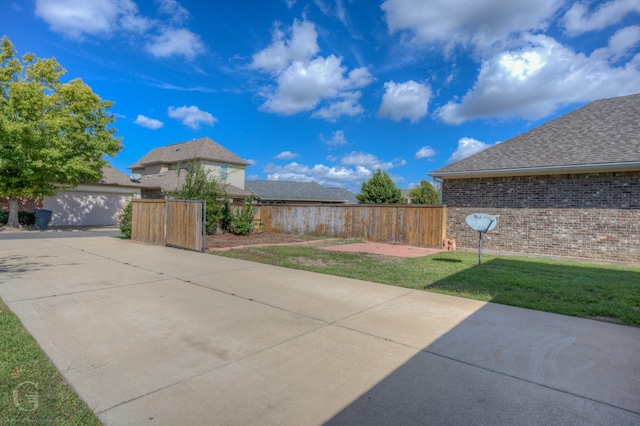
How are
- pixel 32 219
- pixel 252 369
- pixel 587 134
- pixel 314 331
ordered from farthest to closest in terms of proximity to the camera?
1. pixel 32 219
2. pixel 587 134
3. pixel 314 331
4. pixel 252 369

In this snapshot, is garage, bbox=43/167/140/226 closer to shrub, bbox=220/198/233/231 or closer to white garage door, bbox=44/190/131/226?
white garage door, bbox=44/190/131/226

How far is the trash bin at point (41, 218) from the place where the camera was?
19953 mm

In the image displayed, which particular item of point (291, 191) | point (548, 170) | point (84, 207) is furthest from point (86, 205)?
point (548, 170)

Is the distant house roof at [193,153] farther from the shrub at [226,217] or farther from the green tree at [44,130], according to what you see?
the shrub at [226,217]

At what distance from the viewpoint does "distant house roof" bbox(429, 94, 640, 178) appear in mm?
10742

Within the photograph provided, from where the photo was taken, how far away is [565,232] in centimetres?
1153

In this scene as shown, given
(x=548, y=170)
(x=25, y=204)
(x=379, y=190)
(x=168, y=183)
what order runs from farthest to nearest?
(x=379, y=190) → (x=168, y=183) → (x=25, y=204) → (x=548, y=170)

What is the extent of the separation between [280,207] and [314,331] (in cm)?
1530

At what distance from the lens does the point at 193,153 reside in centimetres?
2977

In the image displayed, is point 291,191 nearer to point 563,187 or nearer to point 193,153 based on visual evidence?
point 193,153

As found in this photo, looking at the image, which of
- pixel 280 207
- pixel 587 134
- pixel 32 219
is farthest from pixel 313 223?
pixel 32 219

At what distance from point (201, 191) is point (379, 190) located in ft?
62.6

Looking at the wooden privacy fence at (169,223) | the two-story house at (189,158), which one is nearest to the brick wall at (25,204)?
the two-story house at (189,158)

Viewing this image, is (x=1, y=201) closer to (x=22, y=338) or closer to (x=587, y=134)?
(x=22, y=338)
